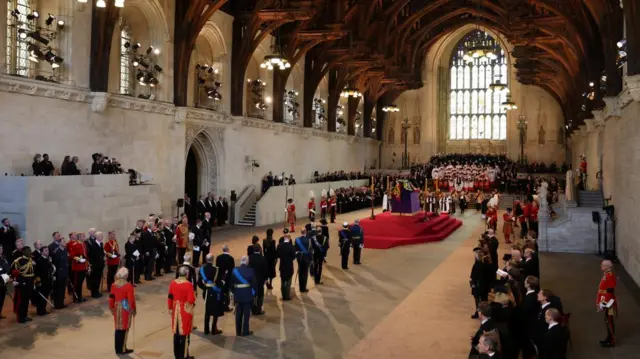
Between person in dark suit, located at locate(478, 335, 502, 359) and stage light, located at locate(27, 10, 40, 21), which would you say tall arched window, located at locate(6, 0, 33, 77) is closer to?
stage light, located at locate(27, 10, 40, 21)

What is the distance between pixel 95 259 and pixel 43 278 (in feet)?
4.47

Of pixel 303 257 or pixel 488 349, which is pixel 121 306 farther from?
pixel 488 349

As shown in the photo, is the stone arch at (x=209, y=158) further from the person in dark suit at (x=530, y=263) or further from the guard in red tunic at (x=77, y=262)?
the person in dark suit at (x=530, y=263)

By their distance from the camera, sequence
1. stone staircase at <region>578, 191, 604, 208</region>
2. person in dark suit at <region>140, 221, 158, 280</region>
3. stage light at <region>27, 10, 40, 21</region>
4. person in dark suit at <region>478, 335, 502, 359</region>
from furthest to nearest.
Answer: stone staircase at <region>578, 191, 604, 208</region> < stage light at <region>27, 10, 40, 21</region> < person in dark suit at <region>140, 221, 158, 280</region> < person in dark suit at <region>478, 335, 502, 359</region>

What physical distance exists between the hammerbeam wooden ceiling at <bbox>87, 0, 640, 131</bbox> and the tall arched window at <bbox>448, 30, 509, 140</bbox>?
4.27 m

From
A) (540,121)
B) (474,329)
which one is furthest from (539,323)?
(540,121)

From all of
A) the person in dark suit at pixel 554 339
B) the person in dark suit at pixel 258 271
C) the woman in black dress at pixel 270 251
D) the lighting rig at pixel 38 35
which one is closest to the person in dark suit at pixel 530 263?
the person in dark suit at pixel 554 339

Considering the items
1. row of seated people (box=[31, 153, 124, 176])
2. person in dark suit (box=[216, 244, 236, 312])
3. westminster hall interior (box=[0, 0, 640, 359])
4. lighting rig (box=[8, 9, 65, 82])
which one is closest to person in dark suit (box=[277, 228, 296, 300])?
westminster hall interior (box=[0, 0, 640, 359])

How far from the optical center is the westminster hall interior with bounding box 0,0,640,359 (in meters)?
8.70

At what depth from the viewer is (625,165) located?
47.1 feet

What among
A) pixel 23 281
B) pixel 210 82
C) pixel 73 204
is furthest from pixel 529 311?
pixel 210 82

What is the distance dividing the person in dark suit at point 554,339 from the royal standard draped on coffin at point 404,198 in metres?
16.2

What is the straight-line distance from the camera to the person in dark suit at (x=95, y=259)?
11367mm

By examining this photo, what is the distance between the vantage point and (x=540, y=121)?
43.9 meters
